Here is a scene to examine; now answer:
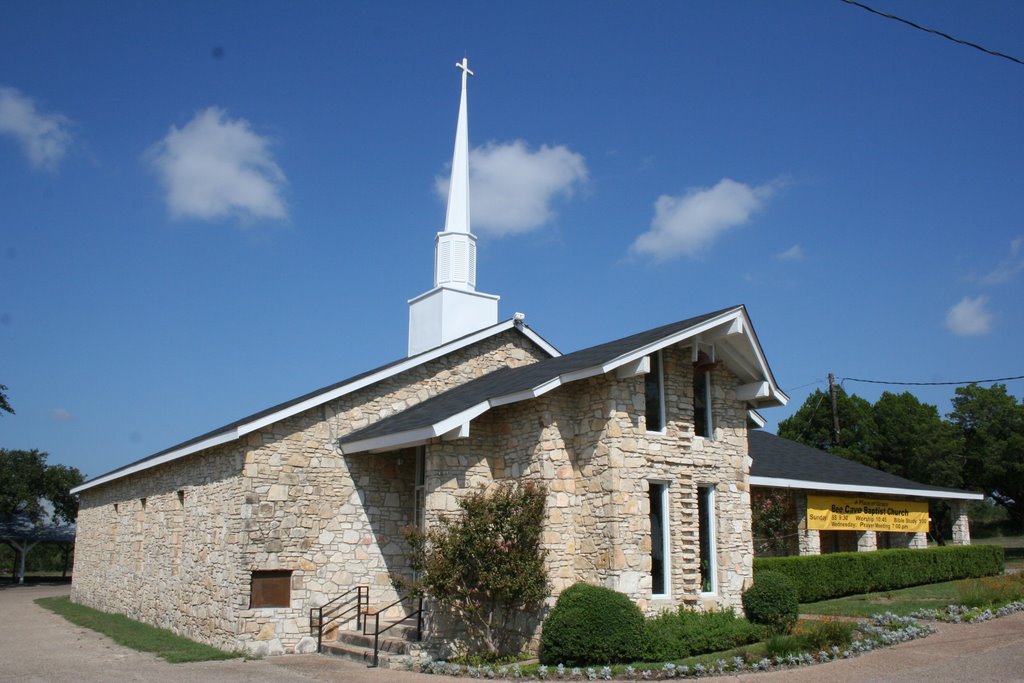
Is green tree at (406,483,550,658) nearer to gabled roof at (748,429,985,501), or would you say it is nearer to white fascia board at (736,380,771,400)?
white fascia board at (736,380,771,400)

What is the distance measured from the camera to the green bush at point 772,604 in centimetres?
1438

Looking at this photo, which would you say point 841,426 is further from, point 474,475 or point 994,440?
point 474,475

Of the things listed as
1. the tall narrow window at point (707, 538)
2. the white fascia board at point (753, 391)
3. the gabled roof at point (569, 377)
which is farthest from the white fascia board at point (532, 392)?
the white fascia board at point (753, 391)

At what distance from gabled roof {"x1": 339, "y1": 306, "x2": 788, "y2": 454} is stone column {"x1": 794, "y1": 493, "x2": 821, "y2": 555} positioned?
7.14 m

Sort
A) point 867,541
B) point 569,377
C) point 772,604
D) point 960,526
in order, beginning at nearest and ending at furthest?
point 569,377, point 772,604, point 867,541, point 960,526

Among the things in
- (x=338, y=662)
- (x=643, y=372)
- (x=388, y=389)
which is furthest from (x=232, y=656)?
(x=643, y=372)

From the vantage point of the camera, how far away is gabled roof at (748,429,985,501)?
21344 millimetres

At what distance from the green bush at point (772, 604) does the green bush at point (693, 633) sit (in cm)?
42

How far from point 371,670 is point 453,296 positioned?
10867 mm

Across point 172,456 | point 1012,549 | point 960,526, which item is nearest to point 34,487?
point 172,456

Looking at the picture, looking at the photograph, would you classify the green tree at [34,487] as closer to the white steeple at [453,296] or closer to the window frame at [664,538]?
the white steeple at [453,296]

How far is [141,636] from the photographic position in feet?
57.3

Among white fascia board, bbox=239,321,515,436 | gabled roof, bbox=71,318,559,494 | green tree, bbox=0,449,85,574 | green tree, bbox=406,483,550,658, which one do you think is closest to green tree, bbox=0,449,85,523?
green tree, bbox=0,449,85,574

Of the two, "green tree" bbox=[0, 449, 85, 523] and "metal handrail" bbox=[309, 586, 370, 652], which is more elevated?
"green tree" bbox=[0, 449, 85, 523]
